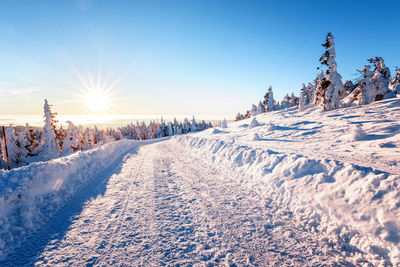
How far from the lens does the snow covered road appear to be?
3.25m

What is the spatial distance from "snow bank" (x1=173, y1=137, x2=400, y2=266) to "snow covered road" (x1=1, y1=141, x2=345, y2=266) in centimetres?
38

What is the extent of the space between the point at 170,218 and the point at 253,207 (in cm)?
266

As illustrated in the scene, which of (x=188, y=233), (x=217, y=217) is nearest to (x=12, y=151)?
(x=188, y=233)

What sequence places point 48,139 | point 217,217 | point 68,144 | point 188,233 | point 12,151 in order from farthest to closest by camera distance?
point 68,144, point 48,139, point 12,151, point 217,217, point 188,233

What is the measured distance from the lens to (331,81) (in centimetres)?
2183

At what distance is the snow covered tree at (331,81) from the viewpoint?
71.3 ft

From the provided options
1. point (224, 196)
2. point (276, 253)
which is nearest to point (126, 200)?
point (224, 196)

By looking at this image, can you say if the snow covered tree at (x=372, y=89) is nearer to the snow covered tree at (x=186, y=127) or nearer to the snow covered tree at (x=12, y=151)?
the snow covered tree at (x=12, y=151)

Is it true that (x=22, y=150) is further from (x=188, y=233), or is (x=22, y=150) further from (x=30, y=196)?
(x=188, y=233)

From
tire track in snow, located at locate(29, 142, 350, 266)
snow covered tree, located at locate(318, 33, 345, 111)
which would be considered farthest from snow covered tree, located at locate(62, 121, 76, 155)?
snow covered tree, located at locate(318, 33, 345, 111)

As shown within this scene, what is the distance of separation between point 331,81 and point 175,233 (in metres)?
27.8

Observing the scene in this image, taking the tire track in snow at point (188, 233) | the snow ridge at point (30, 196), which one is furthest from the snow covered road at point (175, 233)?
the snow ridge at point (30, 196)

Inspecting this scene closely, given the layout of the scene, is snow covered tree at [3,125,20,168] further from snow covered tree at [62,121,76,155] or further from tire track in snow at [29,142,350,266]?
tire track in snow at [29,142,350,266]

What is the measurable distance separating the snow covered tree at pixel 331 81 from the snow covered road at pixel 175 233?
23.9 meters
